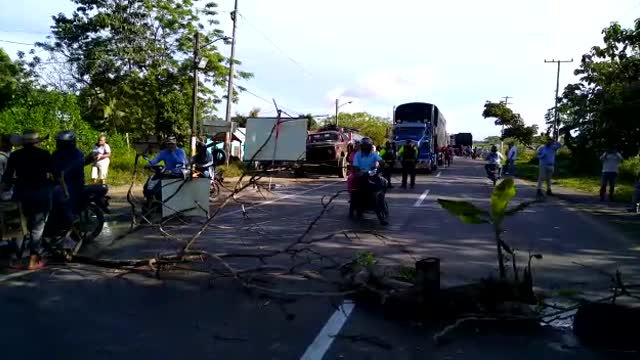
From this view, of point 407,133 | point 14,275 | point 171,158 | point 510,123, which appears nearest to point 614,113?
point 171,158

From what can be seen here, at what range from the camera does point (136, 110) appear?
32.8m

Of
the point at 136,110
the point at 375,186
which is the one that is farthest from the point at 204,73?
the point at 375,186

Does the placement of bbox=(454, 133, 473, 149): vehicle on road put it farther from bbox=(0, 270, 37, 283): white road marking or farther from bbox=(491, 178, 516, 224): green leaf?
bbox=(0, 270, 37, 283): white road marking

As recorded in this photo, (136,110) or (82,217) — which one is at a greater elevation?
(136,110)

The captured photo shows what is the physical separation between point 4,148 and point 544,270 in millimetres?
7941

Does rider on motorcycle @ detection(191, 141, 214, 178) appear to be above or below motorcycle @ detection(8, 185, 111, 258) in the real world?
above

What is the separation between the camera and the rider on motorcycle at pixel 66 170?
8008mm

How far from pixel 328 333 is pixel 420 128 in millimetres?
28651

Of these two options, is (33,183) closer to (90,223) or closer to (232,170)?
(90,223)

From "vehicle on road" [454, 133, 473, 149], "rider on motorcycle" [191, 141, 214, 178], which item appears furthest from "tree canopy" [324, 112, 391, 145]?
"rider on motorcycle" [191, 141, 214, 178]

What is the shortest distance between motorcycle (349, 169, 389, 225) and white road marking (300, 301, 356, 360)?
5.70 metres

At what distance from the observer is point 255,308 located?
19.3ft

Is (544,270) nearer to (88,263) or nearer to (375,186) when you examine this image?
(375,186)

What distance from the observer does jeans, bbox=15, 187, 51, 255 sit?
727cm
